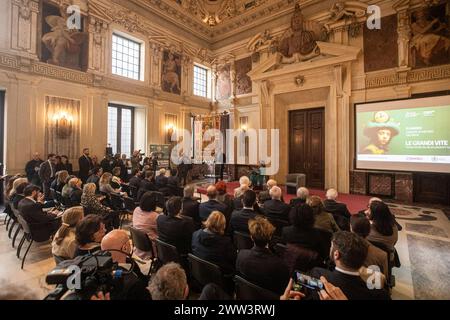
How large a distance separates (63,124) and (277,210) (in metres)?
7.42

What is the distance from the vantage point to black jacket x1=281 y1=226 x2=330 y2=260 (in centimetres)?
221

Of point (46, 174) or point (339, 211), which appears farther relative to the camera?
point (46, 174)

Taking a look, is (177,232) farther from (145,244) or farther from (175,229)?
(145,244)

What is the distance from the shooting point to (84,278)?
116cm

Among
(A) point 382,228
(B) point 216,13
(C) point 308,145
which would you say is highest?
(B) point 216,13

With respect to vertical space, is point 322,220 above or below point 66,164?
below

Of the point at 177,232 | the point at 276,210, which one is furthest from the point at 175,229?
the point at 276,210

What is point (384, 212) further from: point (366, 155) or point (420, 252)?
point (366, 155)

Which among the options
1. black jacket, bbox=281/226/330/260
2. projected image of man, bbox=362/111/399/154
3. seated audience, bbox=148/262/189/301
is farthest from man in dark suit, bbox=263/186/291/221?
projected image of man, bbox=362/111/399/154

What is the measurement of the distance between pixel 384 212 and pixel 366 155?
557 cm

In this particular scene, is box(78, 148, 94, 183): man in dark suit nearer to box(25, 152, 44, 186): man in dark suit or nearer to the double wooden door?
box(25, 152, 44, 186): man in dark suit

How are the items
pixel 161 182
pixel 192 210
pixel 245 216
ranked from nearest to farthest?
1. pixel 245 216
2. pixel 192 210
3. pixel 161 182

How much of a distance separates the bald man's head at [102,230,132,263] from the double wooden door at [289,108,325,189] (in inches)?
334
